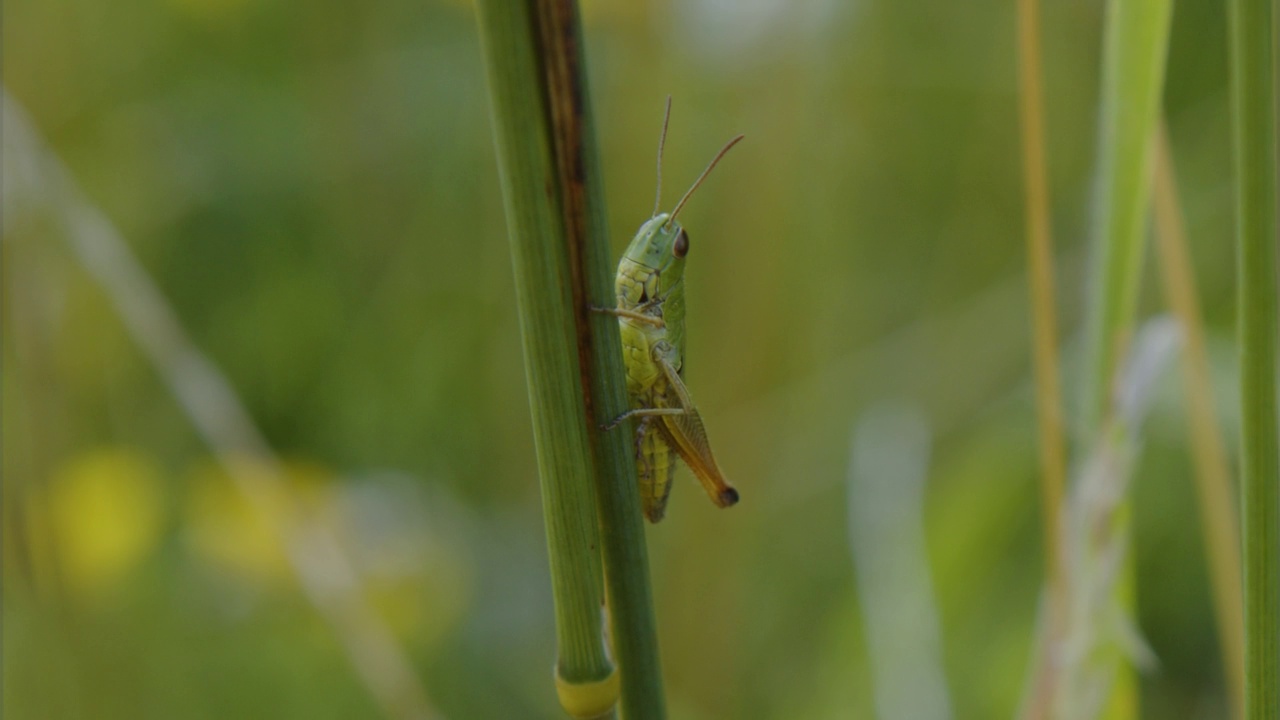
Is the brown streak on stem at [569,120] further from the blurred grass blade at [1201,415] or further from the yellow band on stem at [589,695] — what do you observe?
the blurred grass blade at [1201,415]

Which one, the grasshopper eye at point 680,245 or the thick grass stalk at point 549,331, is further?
the grasshopper eye at point 680,245

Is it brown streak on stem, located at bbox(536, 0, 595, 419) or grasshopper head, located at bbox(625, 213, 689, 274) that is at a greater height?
brown streak on stem, located at bbox(536, 0, 595, 419)

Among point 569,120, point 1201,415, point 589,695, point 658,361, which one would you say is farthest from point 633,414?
point 1201,415

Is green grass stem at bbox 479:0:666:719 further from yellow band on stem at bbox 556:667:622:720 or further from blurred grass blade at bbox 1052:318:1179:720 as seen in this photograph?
blurred grass blade at bbox 1052:318:1179:720

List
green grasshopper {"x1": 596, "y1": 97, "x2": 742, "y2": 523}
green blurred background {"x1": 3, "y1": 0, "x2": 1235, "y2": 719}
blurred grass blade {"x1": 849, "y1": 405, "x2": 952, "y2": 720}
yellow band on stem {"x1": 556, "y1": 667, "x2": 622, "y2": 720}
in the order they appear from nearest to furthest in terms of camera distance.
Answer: yellow band on stem {"x1": 556, "y1": 667, "x2": 622, "y2": 720} → green grasshopper {"x1": 596, "y1": 97, "x2": 742, "y2": 523} → blurred grass blade {"x1": 849, "y1": 405, "x2": 952, "y2": 720} → green blurred background {"x1": 3, "y1": 0, "x2": 1235, "y2": 719}

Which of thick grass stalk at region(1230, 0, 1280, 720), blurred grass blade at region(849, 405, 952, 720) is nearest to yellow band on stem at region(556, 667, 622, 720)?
thick grass stalk at region(1230, 0, 1280, 720)

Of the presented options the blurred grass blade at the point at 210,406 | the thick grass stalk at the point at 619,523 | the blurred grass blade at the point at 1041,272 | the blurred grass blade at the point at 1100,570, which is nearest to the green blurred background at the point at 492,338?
the blurred grass blade at the point at 210,406

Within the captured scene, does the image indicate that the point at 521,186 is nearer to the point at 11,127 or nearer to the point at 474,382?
the point at 11,127

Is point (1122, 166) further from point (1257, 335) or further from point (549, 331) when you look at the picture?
point (549, 331)
